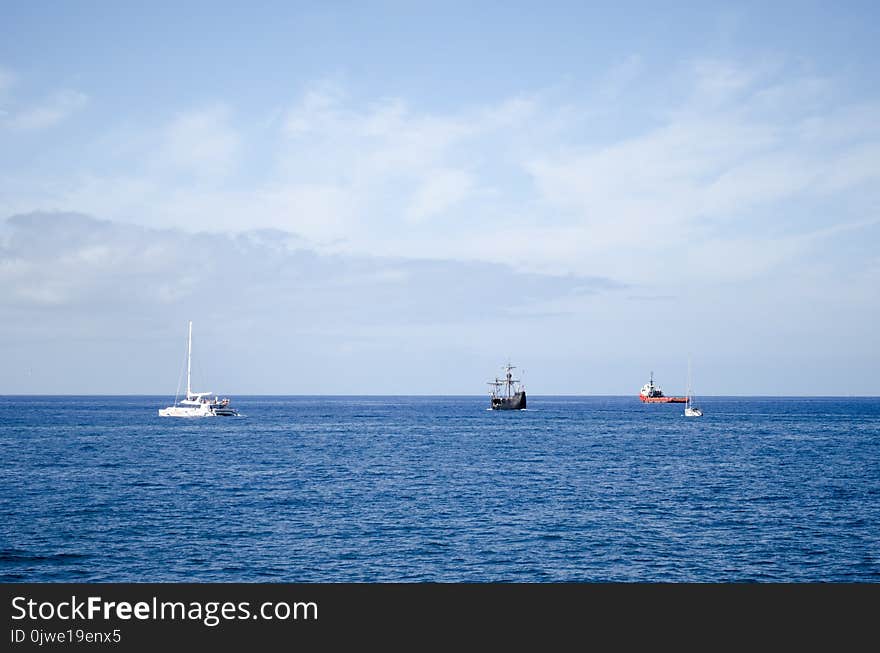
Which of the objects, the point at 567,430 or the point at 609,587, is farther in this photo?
the point at 567,430

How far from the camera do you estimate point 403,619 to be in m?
13.1

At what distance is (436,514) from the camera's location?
48094mm

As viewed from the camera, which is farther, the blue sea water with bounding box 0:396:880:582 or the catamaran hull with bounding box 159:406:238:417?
the catamaran hull with bounding box 159:406:238:417

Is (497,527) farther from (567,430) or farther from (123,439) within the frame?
(567,430)

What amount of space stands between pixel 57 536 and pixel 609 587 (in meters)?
36.6

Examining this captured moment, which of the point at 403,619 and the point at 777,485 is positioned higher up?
the point at 403,619

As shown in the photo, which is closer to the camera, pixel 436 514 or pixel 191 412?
pixel 436 514

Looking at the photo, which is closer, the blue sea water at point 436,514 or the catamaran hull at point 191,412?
the blue sea water at point 436,514

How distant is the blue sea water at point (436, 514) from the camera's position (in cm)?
3416

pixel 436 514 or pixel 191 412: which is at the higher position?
pixel 436 514

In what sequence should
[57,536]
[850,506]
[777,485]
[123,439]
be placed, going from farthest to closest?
[123,439] → [777,485] → [850,506] → [57,536]

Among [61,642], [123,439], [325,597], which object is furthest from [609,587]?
[123,439]

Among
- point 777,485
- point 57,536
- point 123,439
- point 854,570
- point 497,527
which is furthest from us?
point 123,439

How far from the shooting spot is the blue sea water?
34156 mm
